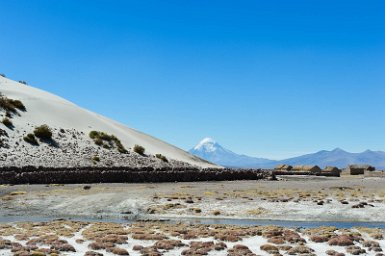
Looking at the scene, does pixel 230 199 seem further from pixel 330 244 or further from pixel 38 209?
pixel 330 244

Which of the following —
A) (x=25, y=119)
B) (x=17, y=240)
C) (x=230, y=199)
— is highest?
(x=25, y=119)

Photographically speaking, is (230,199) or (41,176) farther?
(41,176)

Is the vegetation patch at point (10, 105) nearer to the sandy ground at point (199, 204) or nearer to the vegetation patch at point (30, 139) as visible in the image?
the vegetation patch at point (30, 139)

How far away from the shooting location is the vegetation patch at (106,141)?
248ft

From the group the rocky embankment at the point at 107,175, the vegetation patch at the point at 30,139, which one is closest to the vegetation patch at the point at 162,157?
the rocky embankment at the point at 107,175

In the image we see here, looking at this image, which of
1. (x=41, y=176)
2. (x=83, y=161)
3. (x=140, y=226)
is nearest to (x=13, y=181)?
(x=41, y=176)

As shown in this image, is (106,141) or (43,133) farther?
(106,141)

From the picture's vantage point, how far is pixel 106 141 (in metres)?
77.6

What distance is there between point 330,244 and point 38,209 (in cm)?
2530

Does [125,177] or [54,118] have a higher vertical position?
[54,118]

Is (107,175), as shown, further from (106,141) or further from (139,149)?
(106,141)

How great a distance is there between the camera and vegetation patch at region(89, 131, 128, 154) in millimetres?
75500

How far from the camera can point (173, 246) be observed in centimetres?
2403

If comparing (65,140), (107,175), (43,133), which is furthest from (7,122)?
(107,175)
